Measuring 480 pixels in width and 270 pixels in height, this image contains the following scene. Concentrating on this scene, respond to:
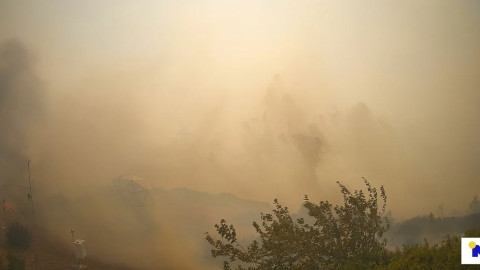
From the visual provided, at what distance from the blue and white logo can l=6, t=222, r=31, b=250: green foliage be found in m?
11.9

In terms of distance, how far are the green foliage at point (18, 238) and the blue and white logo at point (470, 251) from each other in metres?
11.9

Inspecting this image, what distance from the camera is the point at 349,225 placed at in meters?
5.97

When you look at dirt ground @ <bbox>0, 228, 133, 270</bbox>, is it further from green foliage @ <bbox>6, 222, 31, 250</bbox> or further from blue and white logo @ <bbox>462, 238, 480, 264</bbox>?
blue and white logo @ <bbox>462, 238, 480, 264</bbox>

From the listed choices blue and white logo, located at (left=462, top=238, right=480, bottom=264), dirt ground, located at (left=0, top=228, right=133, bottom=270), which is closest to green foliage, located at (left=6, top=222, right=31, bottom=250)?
dirt ground, located at (left=0, top=228, right=133, bottom=270)

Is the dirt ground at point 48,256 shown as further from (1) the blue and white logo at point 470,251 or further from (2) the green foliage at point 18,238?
(1) the blue and white logo at point 470,251

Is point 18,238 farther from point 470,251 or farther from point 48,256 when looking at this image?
point 470,251

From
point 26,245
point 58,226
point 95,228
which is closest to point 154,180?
point 95,228

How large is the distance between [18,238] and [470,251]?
12074 mm

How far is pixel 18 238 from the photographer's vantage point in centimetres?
1077

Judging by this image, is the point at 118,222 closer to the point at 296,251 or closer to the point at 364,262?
the point at 296,251

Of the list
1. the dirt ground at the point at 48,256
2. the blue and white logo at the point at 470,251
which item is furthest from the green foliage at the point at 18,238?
the blue and white logo at the point at 470,251

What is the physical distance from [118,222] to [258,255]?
10.3 m

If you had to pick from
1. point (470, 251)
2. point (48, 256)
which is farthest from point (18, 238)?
point (470, 251)

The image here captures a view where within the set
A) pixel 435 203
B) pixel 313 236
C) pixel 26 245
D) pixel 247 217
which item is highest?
pixel 435 203
